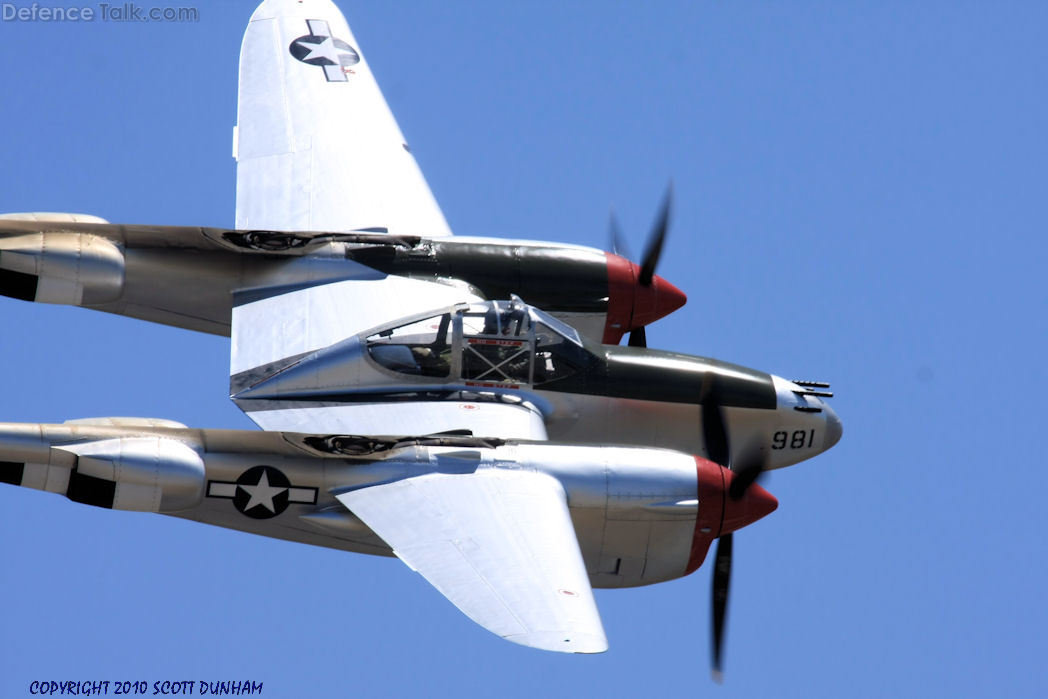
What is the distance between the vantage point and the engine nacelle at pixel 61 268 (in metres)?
35.3

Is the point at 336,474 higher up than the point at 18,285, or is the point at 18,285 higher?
the point at 18,285

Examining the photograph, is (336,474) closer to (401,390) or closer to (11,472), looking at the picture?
(401,390)

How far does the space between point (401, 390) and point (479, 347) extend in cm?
152

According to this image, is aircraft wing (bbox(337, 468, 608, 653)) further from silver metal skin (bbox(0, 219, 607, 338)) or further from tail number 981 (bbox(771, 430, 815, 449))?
silver metal skin (bbox(0, 219, 607, 338))

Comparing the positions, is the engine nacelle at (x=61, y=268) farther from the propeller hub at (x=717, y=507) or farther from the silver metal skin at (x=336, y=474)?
the propeller hub at (x=717, y=507)

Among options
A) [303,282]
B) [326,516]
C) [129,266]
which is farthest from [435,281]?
[326,516]

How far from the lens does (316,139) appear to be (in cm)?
4006

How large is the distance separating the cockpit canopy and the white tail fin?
16.0 feet

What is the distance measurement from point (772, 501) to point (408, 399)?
643 cm

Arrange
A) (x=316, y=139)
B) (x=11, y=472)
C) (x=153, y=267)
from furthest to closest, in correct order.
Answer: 1. (x=316, y=139)
2. (x=153, y=267)
3. (x=11, y=472)

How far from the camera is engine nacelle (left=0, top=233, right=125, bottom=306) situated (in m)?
35.3

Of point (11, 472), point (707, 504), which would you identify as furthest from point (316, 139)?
point (707, 504)

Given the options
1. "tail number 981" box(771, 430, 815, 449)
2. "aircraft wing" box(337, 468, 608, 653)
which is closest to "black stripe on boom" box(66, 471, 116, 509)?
"aircraft wing" box(337, 468, 608, 653)

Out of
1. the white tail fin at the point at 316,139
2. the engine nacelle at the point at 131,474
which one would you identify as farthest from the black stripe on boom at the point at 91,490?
the white tail fin at the point at 316,139
